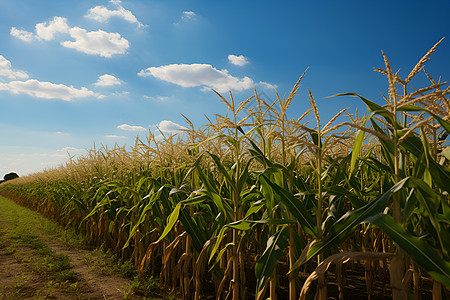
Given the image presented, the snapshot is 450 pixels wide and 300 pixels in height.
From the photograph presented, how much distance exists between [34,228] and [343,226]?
10.1 m

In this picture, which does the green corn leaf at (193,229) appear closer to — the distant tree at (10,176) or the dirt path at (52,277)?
the dirt path at (52,277)

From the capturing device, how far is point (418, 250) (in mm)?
1497

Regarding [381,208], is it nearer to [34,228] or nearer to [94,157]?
[94,157]

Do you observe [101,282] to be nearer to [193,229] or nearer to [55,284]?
[55,284]

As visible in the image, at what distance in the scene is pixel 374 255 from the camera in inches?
65.6

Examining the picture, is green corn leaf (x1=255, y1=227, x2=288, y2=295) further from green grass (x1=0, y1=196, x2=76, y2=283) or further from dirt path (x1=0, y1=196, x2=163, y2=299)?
green grass (x1=0, y1=196, x2=76, y2=283)

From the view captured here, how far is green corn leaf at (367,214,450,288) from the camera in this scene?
144cm

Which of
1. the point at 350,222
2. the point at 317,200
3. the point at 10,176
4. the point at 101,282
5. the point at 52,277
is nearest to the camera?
the point at 350,222

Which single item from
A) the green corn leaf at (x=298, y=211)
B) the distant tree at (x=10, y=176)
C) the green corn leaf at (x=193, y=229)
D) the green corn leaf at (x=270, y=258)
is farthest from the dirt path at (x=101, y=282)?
the distant tree at (x=10, y=176)

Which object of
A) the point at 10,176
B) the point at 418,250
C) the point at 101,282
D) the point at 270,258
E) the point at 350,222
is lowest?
the point at 101,282

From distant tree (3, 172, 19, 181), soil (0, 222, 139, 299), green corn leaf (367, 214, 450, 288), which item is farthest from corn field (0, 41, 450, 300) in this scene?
distant tree (3, 172, 19, 181)

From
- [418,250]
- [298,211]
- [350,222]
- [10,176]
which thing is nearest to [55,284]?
[298,211]

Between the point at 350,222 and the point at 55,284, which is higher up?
the point at 350,222

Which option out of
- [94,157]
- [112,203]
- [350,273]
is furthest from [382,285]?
[94,157]
